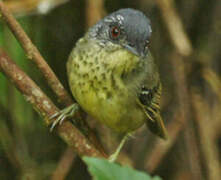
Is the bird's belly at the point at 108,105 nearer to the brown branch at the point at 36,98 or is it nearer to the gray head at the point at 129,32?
the gray head at the point at 129,32

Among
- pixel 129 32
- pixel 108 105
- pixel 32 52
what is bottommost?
pixel 108 105

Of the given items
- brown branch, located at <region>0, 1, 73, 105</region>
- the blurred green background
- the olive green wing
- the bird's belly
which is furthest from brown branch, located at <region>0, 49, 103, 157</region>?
the blurred green background

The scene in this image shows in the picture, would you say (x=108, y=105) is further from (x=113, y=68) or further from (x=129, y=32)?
(x=129, y=32)

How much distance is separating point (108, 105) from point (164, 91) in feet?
6.23

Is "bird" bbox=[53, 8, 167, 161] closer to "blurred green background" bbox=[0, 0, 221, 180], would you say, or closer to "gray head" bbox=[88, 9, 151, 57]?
"gray head" bbox=[88, 9, 151, 57]

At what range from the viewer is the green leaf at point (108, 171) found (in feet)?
4.34

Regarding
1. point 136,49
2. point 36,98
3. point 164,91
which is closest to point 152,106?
point 136,49

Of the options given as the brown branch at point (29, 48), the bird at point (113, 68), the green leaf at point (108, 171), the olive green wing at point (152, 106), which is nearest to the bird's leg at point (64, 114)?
the bird at point (113, 68)

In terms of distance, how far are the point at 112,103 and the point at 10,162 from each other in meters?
1.63

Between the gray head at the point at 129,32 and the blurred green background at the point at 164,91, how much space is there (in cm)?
122

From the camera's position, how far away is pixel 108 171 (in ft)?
4.40

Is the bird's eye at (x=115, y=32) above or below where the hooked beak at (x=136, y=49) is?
above

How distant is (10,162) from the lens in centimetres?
386

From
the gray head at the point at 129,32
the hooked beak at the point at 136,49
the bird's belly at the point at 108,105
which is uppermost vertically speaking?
the gray head at the point at 129,32
